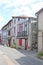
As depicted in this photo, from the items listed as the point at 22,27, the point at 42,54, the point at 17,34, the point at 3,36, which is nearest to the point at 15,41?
the point at 17,34

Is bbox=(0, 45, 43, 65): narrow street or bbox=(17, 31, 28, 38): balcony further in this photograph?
bbox=(17, 31, 28, 38): balcony

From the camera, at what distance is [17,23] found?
5384cm

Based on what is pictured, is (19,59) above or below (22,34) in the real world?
below

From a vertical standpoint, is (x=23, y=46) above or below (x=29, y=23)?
below

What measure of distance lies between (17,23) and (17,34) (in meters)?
2.66

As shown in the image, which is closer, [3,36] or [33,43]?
[33,43]

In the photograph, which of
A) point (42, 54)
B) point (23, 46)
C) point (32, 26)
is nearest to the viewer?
point (42, 54)

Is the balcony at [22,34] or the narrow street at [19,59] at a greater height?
the balcony at [22,34]

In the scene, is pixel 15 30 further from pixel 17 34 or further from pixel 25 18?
pixel 25 18

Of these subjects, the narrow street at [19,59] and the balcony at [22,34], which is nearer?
the narrow street at [19,59]

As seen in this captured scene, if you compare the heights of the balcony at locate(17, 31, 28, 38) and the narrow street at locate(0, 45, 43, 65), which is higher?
the balcony at locate(17, 31, 28, 38)

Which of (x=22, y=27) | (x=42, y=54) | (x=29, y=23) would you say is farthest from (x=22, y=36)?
(x=42, y=54)

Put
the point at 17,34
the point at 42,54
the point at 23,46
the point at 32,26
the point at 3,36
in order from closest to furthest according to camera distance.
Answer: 1. the point at 42,54
2. the point at 32,26
3. the point at 23,46
4. the point at 17,34
5. the point at 3,36

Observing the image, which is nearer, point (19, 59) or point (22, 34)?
point (19, 59)
